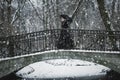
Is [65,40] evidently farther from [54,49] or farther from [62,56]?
[62,56]

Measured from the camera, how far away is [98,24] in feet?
115

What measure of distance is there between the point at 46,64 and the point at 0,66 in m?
6.95

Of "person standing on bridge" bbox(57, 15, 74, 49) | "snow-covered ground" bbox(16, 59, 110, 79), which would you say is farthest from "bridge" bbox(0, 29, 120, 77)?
"snow-covered ground" bbox(16, 59, 110, 79)

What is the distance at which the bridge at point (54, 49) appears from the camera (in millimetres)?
15180

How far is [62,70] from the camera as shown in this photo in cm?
1962

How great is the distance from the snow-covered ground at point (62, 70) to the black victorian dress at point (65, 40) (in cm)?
327

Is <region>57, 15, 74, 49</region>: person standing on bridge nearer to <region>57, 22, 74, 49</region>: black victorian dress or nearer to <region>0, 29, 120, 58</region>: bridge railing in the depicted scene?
<region>57, 22, 74, 49</region>: black victorian dress

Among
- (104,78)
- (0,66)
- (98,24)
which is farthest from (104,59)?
(98,24)

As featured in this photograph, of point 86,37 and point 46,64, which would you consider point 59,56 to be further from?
point 46,64

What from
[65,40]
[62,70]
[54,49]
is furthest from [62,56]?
[62,70]

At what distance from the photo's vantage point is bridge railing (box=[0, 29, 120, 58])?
50.8ft

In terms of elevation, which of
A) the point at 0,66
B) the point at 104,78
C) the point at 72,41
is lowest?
the point at 104,78

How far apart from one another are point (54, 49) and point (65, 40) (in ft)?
2.57

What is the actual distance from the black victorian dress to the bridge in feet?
0.58
